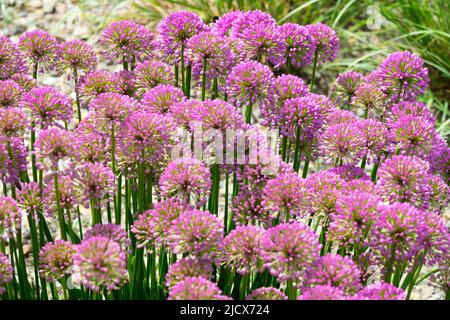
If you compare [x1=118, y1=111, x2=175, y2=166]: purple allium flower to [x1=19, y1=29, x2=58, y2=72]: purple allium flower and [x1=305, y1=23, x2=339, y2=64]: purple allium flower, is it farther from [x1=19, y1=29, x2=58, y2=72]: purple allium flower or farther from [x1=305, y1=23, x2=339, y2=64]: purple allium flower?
[x1=305, y1=23, x2=339, y2=64]: purple allium flower

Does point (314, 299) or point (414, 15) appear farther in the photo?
point (414, 15)

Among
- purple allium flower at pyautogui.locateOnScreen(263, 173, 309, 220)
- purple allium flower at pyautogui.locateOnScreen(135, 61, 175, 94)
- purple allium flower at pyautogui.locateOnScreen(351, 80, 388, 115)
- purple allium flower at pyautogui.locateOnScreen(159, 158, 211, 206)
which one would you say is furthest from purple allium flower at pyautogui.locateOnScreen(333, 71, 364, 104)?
purple allium flower at pyautogui.locateOnScreen(159, 158, 211, 206)

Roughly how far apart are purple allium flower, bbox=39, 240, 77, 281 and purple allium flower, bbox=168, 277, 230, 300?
285 mm

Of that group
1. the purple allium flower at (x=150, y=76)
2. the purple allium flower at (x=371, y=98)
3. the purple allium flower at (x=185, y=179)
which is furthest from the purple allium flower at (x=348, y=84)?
the purple allium flower at (x=185, y=179)

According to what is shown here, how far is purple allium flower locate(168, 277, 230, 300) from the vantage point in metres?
1.18

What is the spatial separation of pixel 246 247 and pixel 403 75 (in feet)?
2.77

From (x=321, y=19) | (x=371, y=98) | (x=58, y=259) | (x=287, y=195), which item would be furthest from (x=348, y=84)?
(x=321, y=19)

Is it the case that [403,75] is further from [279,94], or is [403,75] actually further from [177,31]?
[177,31]

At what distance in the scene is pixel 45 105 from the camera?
1.56m

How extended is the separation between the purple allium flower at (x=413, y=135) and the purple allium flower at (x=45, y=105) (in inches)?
34.0

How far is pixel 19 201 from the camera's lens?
151 centimetres
